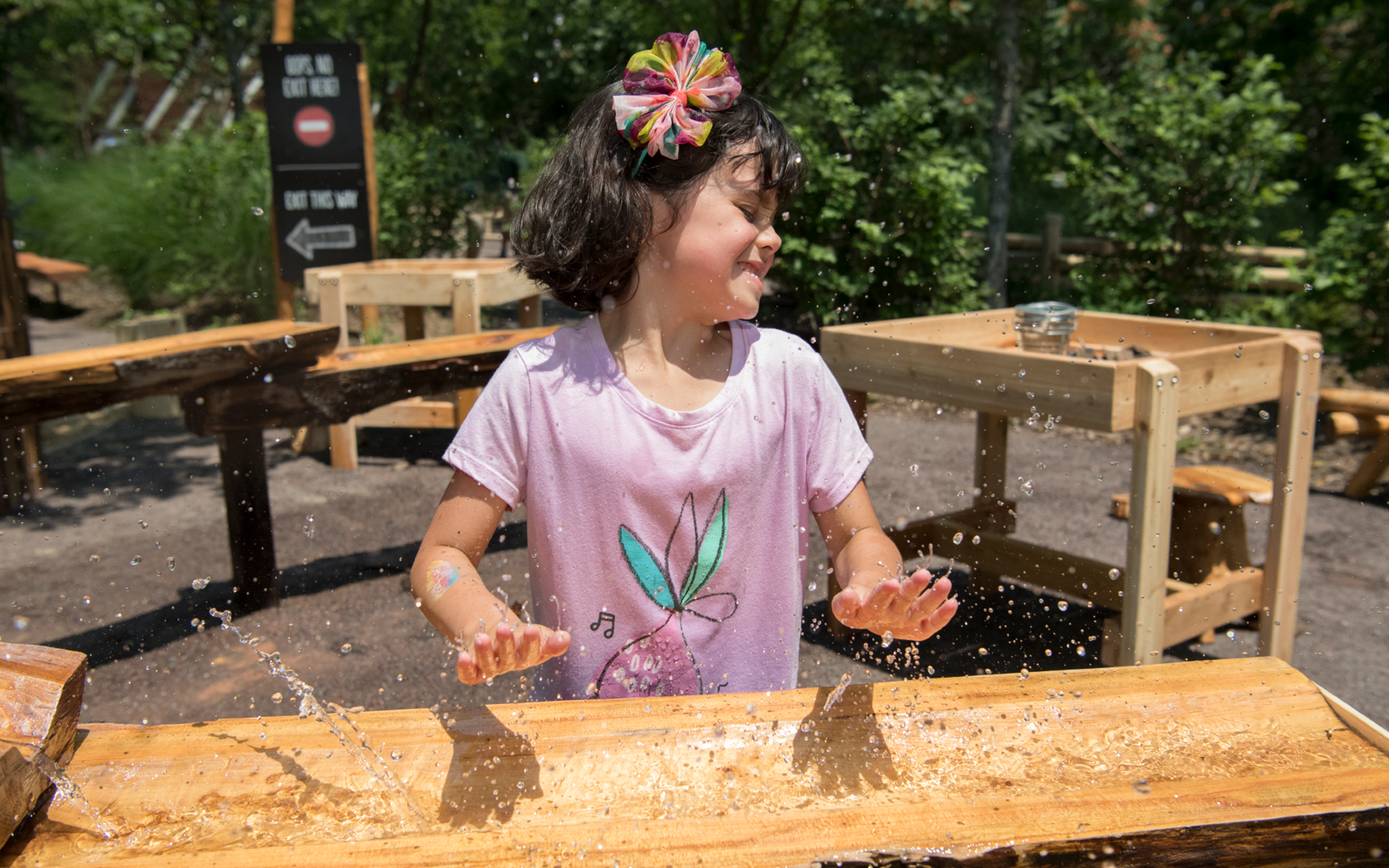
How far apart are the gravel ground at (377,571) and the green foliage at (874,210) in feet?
3.97

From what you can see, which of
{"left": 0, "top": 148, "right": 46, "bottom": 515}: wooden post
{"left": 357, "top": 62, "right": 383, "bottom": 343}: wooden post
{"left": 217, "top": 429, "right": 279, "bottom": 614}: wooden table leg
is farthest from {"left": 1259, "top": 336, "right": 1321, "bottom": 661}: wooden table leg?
{"left": 0, "top": 148, "right": 46, "bottom": 515}: wooden post

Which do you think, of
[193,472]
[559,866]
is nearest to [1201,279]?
[193,472]

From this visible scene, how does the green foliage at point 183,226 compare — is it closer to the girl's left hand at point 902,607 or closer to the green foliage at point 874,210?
the green foliage at point 874,210

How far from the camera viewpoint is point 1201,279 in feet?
24.3

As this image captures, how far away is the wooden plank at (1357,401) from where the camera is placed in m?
5.57

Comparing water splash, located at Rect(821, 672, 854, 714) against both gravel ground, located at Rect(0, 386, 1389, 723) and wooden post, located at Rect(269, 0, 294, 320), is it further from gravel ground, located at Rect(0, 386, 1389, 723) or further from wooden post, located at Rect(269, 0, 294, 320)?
wooden post, located at Rect(269, 0, 294, 320)

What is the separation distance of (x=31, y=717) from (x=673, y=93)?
128cm

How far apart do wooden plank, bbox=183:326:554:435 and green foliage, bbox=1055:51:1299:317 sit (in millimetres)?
4983

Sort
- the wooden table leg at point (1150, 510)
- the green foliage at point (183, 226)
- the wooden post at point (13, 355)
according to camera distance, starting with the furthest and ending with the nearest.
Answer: the green foliage at point (183, 226) → the wooden post at point (13, 355) → the wooden table leg at point (1150, 510)

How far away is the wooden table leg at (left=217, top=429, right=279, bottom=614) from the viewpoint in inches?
153

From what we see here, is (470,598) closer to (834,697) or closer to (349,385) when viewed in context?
(834,697)

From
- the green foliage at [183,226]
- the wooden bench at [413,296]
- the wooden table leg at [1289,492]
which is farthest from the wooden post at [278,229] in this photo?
the wooden table leg at [1289,492]

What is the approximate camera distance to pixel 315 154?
5863 millimetres

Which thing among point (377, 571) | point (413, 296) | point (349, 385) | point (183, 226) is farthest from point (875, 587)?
point (183, 226)
